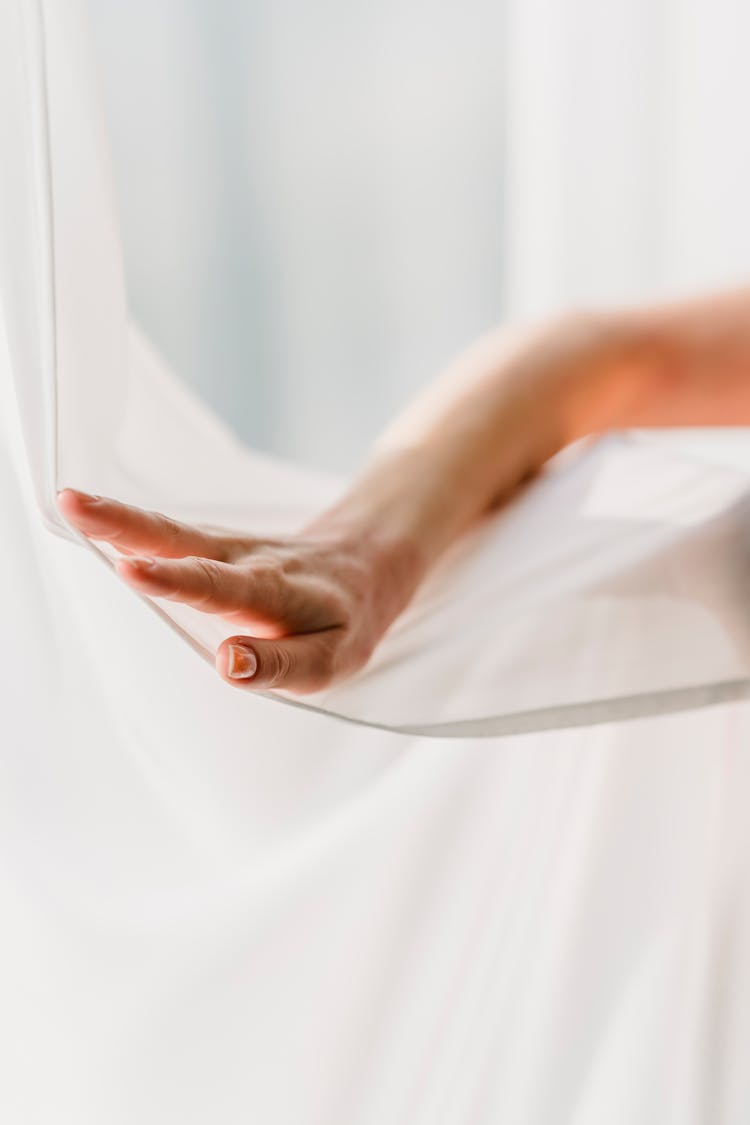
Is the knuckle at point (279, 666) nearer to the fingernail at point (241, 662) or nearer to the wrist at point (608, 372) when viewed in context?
the fingernail at point (241, 662)

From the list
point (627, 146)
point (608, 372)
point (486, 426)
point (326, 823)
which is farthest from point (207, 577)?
point (627, 146)

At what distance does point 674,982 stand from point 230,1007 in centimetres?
20

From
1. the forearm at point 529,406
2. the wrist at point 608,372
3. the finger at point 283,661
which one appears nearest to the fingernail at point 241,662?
the finger at point 283,661

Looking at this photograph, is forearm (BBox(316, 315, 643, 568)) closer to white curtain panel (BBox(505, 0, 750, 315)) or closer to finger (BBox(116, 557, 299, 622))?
finger (BBox(116, 557, 299, 622))

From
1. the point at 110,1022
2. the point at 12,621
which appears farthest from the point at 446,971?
the point at 12,621

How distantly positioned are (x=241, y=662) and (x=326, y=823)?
0.58 feet

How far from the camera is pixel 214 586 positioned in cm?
45

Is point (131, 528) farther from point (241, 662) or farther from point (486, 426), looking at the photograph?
point (486, 426)

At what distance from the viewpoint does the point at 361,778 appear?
0.61m

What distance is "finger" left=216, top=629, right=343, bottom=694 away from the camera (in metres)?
0.44

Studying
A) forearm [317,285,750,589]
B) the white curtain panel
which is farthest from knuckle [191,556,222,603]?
the white curtain panel

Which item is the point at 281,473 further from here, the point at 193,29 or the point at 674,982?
the point at 193,29

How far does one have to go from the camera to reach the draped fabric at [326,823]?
486 millimetres

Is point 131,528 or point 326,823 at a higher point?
point 131,528
